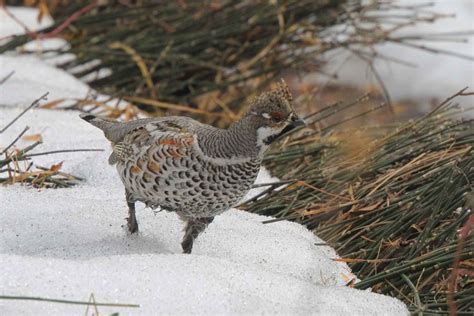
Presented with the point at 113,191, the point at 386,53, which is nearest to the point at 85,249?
the point at 113,191

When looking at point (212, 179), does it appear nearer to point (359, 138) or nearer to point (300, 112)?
point (359, 138)

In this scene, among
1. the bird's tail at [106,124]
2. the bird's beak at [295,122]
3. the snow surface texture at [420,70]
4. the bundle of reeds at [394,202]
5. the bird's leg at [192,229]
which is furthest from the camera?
the snow surface texture at [420,70]

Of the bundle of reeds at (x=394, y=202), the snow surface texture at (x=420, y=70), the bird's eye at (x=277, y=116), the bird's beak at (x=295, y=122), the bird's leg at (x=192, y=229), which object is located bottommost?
the snow surface texture at (x=420, y=70)

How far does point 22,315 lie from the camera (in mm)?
2344

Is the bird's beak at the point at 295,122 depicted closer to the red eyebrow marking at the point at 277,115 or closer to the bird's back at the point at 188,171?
the red eyebrow marking at the point at 277,115

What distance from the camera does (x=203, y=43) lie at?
17.7ft

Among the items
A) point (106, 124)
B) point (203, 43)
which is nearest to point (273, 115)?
point (106, 124)

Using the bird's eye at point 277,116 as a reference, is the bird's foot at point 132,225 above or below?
below

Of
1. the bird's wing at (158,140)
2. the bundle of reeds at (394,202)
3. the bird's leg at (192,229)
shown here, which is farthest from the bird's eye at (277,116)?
the bundle of reeds at (394,202)

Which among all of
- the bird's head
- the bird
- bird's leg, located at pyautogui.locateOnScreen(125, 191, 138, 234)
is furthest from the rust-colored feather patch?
the bird's head

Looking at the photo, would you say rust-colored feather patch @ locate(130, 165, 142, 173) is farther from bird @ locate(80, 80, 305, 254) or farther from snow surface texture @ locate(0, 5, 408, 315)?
snow surface texture @ locate(0, 5, 408, 315)

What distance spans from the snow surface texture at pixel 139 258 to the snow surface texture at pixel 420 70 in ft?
10.7

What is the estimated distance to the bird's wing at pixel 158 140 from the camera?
292 centimetres

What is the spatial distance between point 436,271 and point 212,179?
76 centimetres
